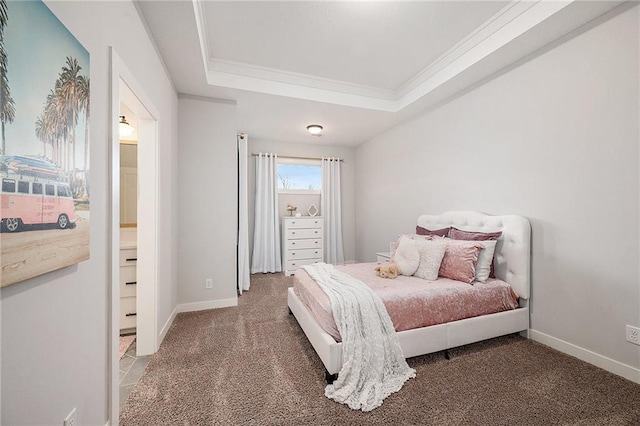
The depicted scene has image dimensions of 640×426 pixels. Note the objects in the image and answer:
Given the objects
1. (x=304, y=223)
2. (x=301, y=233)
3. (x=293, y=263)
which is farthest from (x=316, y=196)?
(x=293, y=263)

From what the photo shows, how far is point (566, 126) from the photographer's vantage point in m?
2.06

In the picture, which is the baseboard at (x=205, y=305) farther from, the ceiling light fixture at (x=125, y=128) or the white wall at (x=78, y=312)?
the ceiling light fixture at (x=125, y=128)

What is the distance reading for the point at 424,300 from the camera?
1.99 m

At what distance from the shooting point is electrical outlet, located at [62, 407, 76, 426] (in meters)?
0.99

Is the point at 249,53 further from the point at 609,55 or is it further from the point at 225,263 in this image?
the point at 609,55

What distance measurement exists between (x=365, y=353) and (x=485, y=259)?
1.47 m

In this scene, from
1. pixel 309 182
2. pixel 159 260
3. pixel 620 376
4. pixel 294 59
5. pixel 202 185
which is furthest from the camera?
pixel 309 182

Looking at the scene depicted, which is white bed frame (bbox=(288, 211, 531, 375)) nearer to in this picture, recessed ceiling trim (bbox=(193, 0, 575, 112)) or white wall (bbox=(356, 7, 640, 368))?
white wall (bbox=(356, 7, 640, 368))

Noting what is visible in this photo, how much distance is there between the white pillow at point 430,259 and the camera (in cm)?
237

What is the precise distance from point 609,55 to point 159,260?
3.80 m

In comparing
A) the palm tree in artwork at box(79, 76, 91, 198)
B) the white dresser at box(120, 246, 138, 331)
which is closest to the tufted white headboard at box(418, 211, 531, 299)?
the palm tree in artwork at box(79, 76, 91, 198)

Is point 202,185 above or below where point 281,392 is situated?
above

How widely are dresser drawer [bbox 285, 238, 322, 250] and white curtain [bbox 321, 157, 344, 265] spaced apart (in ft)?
1.07

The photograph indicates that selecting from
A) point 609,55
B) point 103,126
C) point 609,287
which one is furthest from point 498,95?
point 103,126
